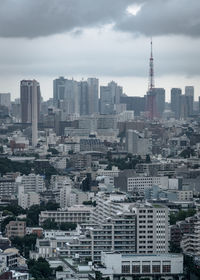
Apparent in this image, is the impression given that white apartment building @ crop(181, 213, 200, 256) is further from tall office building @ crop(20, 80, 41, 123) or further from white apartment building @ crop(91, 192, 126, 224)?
tall office building @ crop(20, 80, 41, 123)

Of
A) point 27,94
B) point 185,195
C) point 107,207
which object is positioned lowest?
point 185,195

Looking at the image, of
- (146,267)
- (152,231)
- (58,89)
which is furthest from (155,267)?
(58,89)

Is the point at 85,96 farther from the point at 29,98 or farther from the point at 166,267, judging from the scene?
the point at 166,267

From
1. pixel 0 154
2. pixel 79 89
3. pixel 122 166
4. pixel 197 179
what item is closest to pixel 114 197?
pixel 197 179

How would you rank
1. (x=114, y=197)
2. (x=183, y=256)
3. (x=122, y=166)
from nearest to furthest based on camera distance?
(x=183, y=256) < (x=114, y=197) < (x=122, y=166)

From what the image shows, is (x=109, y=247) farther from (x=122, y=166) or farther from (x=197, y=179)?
(x=122, y=166)

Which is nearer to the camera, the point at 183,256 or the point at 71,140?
the point at 183,256
